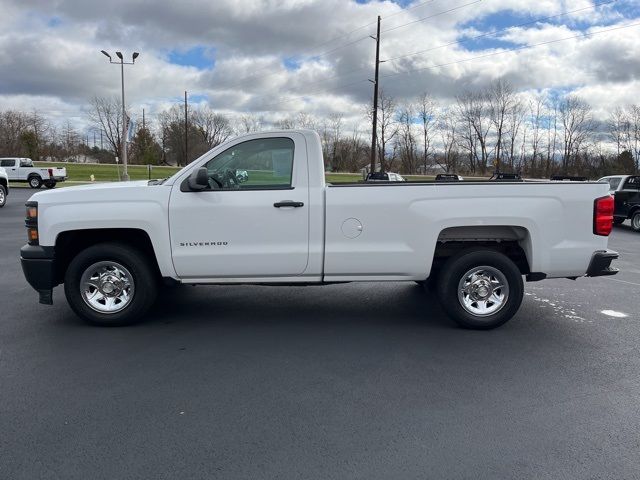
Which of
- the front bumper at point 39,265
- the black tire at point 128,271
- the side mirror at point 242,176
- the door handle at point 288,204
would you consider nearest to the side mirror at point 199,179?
the side mirror at point 242,176

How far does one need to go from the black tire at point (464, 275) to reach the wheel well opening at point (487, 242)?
0.56 feet

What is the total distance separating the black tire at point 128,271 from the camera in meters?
5.04

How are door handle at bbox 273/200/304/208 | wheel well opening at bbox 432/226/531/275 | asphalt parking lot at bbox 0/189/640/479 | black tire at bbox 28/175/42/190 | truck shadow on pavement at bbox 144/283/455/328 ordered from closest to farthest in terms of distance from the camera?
asphalt parking lot at bbox 0/189/640/479, door handle at bbox 273/200/304/208, wheel well opening at bbox 432/226/531/275, truck shadow on pavement at bbox 144/283/455/328, black tire at bbox 28/175/42/190

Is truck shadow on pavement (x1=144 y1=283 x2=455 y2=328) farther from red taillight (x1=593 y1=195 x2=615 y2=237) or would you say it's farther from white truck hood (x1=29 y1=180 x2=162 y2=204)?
→ red taillight (x1=593 y1=195 x2=615 y2=237)

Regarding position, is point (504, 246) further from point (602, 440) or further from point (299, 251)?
point (602, 440)

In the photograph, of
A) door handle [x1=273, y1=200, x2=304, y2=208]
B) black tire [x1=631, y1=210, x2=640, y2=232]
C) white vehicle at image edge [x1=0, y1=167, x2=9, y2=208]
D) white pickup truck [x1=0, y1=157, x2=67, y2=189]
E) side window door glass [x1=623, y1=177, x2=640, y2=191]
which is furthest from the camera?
white pickup truck [x1=0, y1=157, x2=67, y2=189]

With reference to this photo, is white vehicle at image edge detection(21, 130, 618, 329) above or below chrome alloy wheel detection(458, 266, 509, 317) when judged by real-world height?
above

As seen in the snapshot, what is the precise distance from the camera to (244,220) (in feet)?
16.2

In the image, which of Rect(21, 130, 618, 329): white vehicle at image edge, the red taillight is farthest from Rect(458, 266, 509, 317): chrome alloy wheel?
the red taillight

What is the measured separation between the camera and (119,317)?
5121 mm

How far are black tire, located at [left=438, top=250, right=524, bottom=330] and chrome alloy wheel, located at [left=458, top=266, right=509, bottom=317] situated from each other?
0.07 feet

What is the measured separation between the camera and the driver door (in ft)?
16.2

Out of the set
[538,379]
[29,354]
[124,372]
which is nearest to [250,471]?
[124,372]

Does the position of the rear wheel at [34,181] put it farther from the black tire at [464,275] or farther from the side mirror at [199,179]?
the black tire at [464,275]
